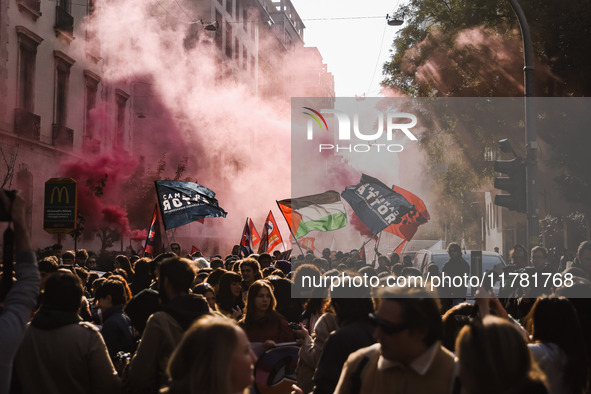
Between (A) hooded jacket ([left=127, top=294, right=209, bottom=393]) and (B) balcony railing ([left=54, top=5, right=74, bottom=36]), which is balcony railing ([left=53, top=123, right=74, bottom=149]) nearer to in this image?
(B) balcony railing ([left=54, top=5, right=74, bottom=36])

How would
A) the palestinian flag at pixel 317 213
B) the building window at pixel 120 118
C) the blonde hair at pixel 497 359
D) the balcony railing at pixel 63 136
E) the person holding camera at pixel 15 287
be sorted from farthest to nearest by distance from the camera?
the building window at pixel 120 118 → the balcony railing at pixel 63 136 → the palestinian flag at pixel 317 213 → the person holding camera at pixel 15 287 → the blonde hair at pixel 497 359

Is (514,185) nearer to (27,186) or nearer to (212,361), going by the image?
(212,361)

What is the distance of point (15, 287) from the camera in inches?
129

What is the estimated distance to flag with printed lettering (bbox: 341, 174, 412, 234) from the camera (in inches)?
563

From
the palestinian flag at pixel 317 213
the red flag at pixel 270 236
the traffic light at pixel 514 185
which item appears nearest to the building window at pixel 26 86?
the red flag at pixel 270 236

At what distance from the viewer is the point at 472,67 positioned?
74.3 ft

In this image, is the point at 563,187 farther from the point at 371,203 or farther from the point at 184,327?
the point at 184,327

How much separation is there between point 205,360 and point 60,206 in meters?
10.3

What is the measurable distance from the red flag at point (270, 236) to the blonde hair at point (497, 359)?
16.2 meters

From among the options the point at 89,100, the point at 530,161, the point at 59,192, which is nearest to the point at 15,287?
the point at 530,161

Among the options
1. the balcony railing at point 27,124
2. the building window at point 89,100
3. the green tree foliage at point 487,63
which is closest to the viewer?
the green tree foliage at point 487,63

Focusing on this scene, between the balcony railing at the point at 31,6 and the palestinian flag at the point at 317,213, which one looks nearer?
the palestinian flag at the point at 317,213

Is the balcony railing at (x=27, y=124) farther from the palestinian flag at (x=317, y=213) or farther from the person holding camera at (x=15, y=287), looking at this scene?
the person holding camera at (x=15, y=287)

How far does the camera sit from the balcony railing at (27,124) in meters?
22.1
